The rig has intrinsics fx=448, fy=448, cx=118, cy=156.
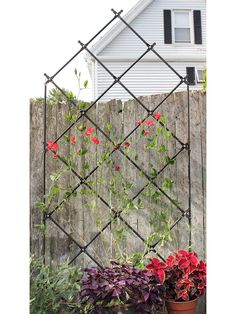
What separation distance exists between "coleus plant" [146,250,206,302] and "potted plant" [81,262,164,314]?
5.3 inches

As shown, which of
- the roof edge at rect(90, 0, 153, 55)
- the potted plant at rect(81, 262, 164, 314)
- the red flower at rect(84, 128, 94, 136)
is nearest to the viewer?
the potted plant at rect(81, 262, 164, 314)

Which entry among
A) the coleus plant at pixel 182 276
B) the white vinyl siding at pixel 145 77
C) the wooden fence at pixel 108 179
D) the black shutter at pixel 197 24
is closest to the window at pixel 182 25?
the black shutter at pixel 197 24

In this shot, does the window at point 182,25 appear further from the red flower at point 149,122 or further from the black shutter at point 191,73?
the red flower at point 149,122

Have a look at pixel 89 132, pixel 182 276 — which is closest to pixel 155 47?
pixel 89 132

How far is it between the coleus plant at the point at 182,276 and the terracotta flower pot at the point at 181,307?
1.2 inches

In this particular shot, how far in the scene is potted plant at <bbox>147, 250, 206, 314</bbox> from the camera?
2611mm

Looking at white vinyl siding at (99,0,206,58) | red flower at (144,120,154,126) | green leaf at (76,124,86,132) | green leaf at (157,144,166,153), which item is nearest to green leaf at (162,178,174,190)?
green leaf at (157,144,166,153)

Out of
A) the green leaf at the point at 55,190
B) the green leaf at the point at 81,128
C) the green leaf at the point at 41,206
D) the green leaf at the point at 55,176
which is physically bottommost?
the green leaf at the point at 41,206

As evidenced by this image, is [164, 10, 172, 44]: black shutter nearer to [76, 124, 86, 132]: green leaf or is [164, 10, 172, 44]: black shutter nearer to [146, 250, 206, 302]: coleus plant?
[76, 124, 86, 132]: green leaf

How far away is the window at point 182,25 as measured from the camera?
39.1 ft

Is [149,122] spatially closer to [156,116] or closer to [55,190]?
[156,116]
